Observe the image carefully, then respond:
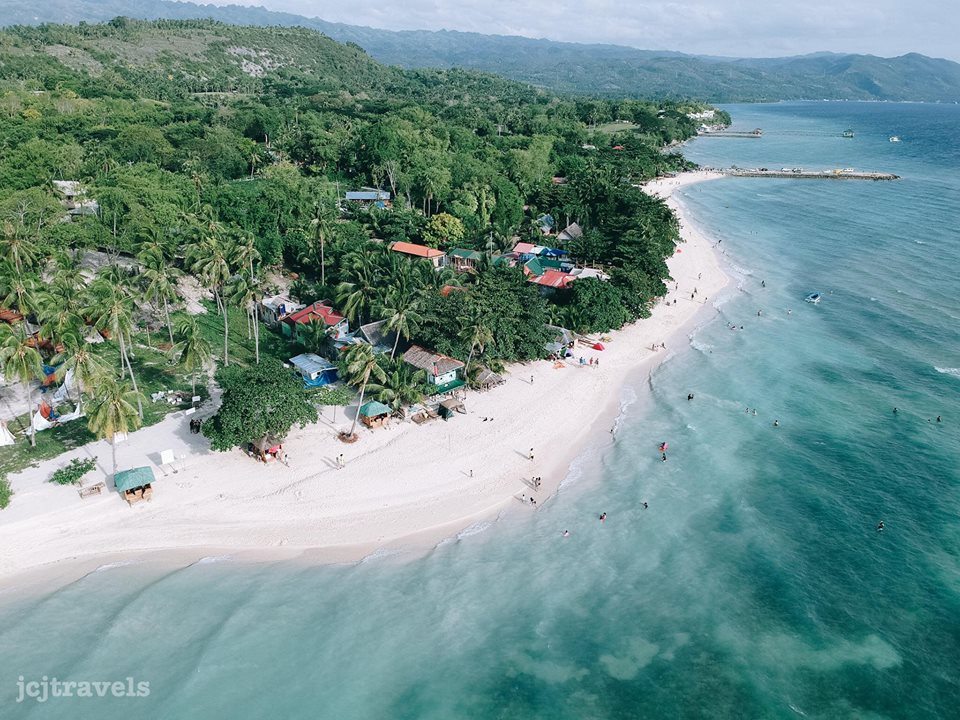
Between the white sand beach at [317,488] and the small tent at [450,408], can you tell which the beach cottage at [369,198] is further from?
the white sand beach at [317,488]

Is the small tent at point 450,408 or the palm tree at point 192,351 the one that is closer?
the palm tree at point 192,351

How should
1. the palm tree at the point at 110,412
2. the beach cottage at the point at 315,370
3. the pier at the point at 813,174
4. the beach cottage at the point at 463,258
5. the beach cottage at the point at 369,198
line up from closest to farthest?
the palm tree at the point at 110,412
the beach cottage at the point at 315,370
the beach cottage at the point at 463,258
the beach cottage at the point at 369,198
the pier at the point at 813,174

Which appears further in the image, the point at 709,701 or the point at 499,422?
the point at 499,422

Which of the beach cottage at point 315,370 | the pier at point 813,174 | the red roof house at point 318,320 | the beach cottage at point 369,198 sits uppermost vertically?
the pier at point 813,174

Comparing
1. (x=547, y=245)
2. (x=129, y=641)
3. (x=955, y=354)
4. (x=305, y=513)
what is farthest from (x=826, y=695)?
(x=547, y=245)

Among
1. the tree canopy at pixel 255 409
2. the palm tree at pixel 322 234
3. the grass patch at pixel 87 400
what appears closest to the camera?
the tree canopy at pixel 255 409

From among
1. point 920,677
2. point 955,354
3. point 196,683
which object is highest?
point 955,354

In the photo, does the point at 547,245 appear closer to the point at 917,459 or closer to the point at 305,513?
the point at 917,459

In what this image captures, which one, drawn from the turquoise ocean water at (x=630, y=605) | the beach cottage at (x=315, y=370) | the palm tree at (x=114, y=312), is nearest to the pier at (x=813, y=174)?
the turquoise ocean water at (x=630, y=605)
